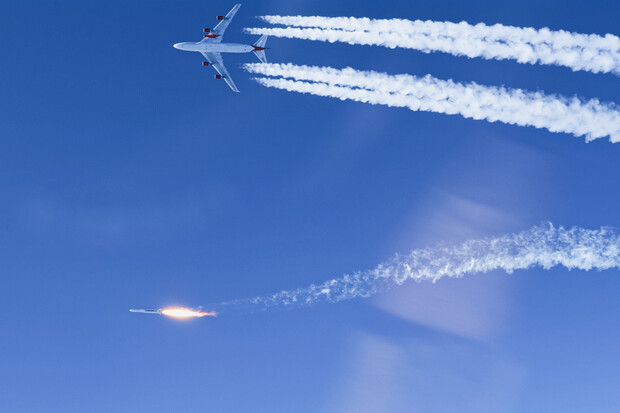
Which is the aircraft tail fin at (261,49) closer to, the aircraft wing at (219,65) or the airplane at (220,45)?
the airplane at (220,45)

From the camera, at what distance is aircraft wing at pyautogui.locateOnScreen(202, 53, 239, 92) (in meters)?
84.1

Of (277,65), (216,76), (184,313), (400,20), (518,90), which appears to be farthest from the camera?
(216,76)

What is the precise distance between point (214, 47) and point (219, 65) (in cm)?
842

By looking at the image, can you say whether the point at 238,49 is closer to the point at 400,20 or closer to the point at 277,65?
the point at 277,65

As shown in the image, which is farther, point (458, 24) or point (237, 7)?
point (237, 7)

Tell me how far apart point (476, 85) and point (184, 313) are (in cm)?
4366

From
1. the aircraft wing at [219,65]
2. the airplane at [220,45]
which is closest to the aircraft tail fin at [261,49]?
the airplane at [220,45]

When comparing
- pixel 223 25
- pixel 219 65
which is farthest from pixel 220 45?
pixel 219 65

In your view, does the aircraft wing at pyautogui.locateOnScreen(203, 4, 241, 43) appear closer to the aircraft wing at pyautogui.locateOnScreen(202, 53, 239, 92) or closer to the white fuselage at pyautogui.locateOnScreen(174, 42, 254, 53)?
the white fuselage at pyautogui.locateOnScreen(174, 42, 254, 53)

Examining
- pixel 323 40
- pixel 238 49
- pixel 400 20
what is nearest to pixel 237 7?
pixel 238 49

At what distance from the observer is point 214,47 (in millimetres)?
76938

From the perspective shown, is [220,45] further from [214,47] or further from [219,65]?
[219,65]

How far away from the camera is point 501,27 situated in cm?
5081

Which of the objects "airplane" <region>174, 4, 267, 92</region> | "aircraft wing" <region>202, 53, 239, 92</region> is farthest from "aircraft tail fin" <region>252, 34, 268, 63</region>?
"aircraft wing" <region>202, 53, 239, 92</region>
